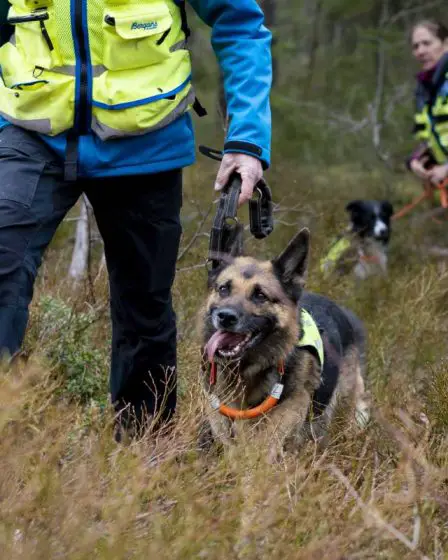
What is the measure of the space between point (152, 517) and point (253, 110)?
1766 millimetres

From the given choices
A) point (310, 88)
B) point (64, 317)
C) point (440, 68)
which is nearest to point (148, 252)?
point (64, 317)

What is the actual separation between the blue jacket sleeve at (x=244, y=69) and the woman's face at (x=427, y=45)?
5021 mm

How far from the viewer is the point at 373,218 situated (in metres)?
10.2

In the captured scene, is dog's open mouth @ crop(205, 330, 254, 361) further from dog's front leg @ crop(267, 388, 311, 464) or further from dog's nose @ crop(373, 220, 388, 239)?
dog's nose @ crop(373, 220, 388, 239)

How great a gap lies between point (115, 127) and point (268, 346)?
4.74 feet

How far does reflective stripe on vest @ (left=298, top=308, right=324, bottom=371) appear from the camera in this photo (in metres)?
4.24

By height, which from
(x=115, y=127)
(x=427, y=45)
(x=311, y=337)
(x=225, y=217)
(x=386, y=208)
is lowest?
(x=386, y=208)

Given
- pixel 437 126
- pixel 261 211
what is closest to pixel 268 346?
pixel 261 211

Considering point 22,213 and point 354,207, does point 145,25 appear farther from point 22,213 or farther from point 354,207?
point 354,207

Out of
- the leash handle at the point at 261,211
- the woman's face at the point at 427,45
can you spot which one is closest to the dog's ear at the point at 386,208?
the woman's face at the point at 427,45

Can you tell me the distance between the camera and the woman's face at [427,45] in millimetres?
8117

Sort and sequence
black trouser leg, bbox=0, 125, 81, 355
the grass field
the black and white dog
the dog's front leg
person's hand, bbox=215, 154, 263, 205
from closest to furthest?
the grass field → black trouser leg, bbox=0, 125, 81, 355 → person's hand, bbox=215, 154, 263, 205 → the dog's front leg → the black and white dog

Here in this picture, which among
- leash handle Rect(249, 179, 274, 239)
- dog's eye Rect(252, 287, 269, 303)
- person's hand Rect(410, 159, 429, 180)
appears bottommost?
person's hand Rect(410, 159, 429, 180)

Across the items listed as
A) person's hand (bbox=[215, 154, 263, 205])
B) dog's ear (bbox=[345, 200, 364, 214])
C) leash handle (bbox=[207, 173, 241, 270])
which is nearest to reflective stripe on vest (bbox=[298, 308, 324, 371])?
leash handle (bbox=[207, 173, 241, 270])
